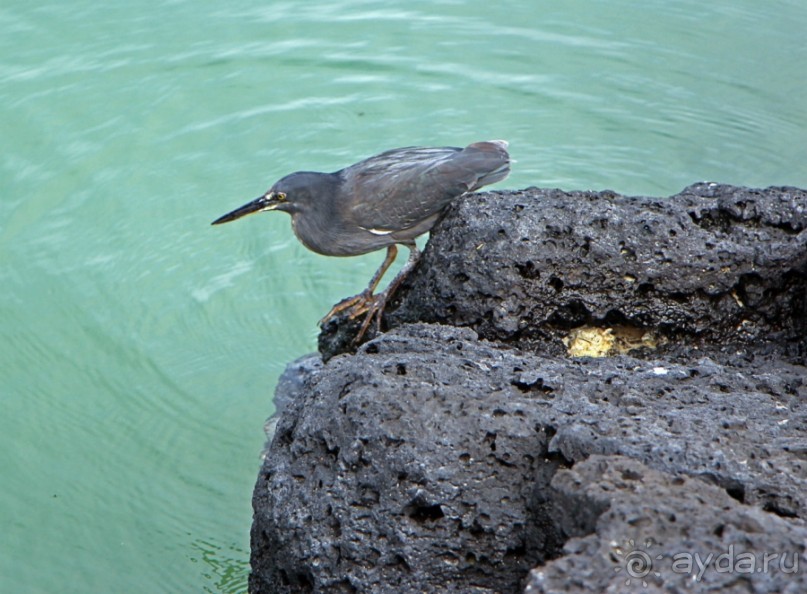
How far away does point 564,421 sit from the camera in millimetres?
2656

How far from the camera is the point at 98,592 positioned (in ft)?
14.7

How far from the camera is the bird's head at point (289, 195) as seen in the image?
487cm

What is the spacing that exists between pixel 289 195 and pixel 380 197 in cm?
42

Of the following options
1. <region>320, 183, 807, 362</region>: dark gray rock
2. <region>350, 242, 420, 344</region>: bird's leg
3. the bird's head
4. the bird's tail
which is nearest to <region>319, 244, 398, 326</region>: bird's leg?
<region>350, 242, 420, 344</region>: bird's leg

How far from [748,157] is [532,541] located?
5490mm

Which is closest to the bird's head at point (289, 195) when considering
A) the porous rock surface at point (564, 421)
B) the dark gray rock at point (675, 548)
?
the porous rock surface at point (564, 421)

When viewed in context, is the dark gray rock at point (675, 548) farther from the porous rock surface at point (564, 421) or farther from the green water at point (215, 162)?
the green water at point (215, 162)

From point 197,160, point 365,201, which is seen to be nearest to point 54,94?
point 197,160

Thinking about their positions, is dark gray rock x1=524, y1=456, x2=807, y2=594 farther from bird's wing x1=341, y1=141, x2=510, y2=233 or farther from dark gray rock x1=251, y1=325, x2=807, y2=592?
bird's wing x1=341, y1=141, x2=510, y2=233

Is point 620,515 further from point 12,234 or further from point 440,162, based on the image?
point 12,234

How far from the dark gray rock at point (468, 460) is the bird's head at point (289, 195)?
6.59 ft

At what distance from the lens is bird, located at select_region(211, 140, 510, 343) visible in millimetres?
4793

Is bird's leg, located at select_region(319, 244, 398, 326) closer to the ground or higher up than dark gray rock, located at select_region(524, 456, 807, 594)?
closer to the ground

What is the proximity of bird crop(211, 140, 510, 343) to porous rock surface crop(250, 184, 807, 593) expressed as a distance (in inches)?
34.0
